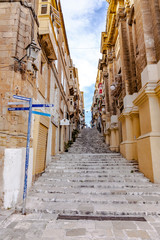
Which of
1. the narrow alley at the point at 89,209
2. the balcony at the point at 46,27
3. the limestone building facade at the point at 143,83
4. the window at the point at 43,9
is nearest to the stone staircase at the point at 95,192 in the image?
the narrow alley at the point at 89,209

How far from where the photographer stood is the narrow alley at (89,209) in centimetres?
309

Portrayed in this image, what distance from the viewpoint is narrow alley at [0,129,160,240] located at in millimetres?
3090

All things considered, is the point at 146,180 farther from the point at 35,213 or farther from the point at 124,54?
the point at 124,54

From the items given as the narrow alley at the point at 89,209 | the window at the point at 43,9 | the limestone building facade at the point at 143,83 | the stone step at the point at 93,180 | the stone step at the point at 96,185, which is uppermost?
the window at the point at 43,9

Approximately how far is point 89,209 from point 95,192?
127 centimetres

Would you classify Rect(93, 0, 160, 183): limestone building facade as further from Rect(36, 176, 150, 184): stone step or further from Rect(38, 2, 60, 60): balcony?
Rect(38, 2, 60, 60): balcony

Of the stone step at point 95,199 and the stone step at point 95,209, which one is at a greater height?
the stone step at point 95,199

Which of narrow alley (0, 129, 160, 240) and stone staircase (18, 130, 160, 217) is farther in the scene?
stone staircase (18, 130, 160, 217)

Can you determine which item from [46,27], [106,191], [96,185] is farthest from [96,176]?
[46,27]

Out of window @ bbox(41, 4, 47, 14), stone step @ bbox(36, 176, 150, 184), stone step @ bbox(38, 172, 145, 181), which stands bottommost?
stone step @ bbox(36, 176, 150, 184)

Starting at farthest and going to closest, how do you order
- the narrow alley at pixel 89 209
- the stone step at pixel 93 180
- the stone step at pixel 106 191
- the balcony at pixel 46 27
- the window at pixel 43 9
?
the window at pixel 43 9
the balcony at pixel 46 27
the stone step at pixel 93 180
the stone step at pixel 106 191
the narrow alley at pixel 89 209

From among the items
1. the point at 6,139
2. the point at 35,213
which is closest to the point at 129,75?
the point at 6,139

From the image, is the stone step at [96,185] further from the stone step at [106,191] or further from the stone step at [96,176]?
the stone step at [96,176]

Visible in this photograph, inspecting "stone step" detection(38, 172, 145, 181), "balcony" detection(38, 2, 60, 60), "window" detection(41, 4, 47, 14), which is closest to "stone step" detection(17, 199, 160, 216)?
"stone step" detection(38, 172, 145, 181)
